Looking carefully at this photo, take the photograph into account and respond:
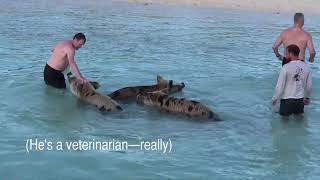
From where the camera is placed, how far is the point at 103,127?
9.41 meters

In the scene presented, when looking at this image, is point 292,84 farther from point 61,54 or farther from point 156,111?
point 61,54

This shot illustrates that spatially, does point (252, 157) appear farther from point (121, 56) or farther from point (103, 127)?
point (121, 56)

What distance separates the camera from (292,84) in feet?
32.2

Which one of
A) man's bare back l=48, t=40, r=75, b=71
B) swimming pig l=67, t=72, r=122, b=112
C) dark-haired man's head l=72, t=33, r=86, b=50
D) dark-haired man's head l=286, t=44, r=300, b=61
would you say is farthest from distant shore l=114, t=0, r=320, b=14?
dark-haired man's head l=286, t=44, r=300, b=61

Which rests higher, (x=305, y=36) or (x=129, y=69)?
(x=305, y=36)

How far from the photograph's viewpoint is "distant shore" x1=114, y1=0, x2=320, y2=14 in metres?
33.6

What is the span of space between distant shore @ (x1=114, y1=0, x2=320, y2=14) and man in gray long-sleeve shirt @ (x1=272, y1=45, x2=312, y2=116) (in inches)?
941

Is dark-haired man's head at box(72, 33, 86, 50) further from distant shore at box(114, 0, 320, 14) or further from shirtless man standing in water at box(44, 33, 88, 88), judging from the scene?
distant shore at box(114, 0, 320, 14)

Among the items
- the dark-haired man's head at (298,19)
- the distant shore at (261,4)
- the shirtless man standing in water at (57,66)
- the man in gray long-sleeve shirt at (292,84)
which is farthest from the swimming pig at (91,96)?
the distant shore at (261,4)

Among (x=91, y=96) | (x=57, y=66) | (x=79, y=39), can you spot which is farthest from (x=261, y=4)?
(x=91, y=96)

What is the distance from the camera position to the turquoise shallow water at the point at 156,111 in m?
7.76

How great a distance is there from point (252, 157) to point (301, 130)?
1.82m

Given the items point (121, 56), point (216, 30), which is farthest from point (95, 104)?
point (216, 30)

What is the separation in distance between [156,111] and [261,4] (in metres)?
25.8
